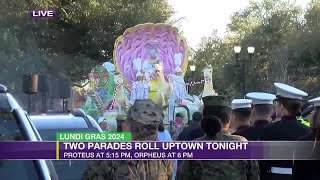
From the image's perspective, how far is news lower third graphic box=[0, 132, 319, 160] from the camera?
112 inches

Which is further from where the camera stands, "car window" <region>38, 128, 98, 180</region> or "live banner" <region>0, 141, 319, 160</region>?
"car window" <region>38, 128, 98, 180</region>

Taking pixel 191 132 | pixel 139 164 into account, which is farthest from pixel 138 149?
pixel 191 132

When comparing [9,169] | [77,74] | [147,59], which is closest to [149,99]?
[147,59]

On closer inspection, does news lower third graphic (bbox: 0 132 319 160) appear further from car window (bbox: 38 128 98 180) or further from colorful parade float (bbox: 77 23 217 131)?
colorful parade float (bbox: 77 23 217 131)

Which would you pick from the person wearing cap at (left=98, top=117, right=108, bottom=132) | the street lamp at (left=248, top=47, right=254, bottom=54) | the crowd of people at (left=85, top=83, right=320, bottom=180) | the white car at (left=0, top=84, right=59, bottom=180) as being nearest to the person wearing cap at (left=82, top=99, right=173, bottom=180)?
Answer: the crowd of people at (left=85, top=83, right=320, bottom=180)

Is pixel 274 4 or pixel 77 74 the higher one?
pixel 274 4

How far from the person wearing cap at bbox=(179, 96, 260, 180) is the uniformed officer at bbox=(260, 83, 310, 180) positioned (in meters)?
0.31

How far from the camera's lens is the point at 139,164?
274cm

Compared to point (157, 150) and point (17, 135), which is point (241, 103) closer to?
point (157, 150)

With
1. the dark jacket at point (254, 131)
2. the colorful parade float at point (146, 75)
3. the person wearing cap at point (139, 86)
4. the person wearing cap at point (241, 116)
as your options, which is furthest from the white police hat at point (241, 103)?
the person wearing cap at point (139, 86)

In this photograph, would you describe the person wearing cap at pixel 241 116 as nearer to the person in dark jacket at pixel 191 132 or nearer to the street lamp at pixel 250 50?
the person in dark jacket at pixel 191 132

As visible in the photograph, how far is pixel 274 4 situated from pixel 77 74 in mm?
1095

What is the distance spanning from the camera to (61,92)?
10.4 feet

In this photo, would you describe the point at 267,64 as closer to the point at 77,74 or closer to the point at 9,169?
the point at 77,74
